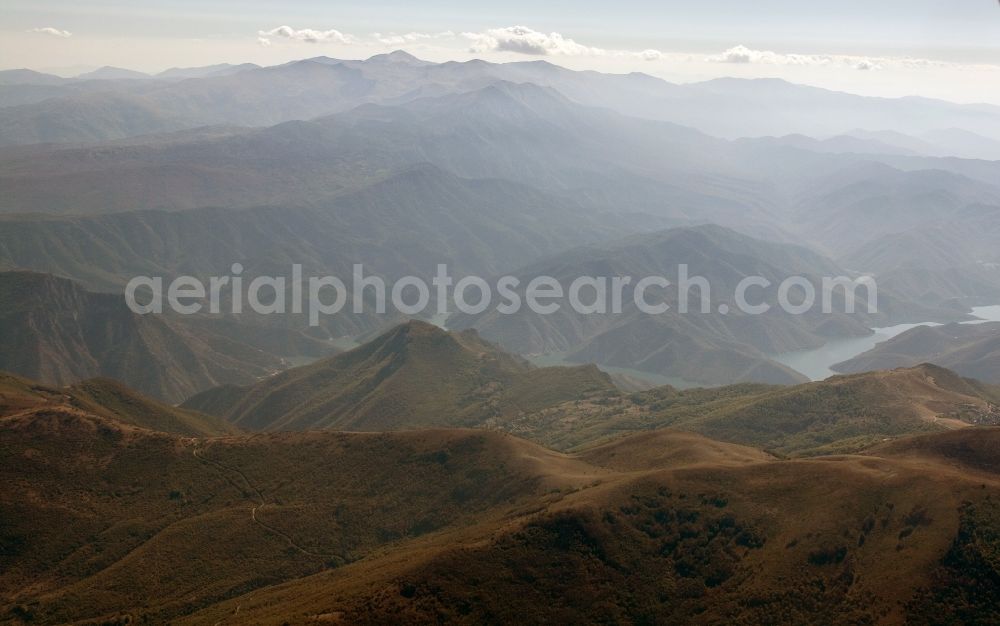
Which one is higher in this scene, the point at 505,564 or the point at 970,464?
the point at 970,464

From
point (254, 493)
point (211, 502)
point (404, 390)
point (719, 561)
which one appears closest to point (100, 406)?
point (211, 502)

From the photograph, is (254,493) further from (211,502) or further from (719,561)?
(719,561)

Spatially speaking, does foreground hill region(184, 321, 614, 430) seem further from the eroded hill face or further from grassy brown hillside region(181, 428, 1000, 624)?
grassy brown hillside region(181, 428, 1000, 624)

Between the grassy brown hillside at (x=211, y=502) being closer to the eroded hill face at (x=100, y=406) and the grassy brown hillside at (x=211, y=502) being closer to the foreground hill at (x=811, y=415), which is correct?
the eroded hill face at (x=100, y=406)

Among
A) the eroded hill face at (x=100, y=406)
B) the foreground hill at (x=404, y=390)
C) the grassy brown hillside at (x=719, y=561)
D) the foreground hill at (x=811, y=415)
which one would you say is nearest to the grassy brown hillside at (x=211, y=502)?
the eroded hill face at (x=100, y=406)

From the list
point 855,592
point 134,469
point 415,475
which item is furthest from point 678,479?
point 134,469

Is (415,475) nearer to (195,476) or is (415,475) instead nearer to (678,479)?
(195,476)
